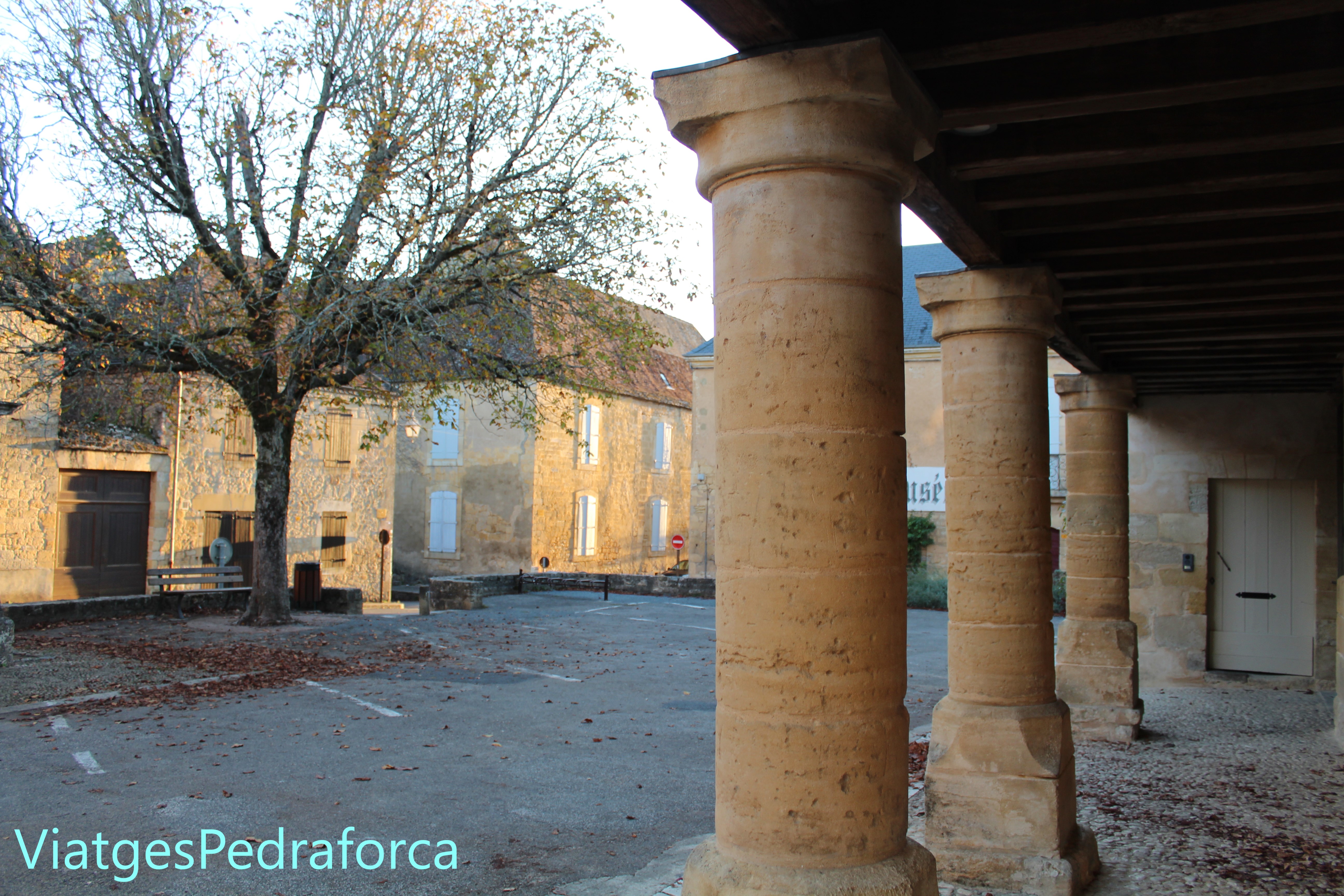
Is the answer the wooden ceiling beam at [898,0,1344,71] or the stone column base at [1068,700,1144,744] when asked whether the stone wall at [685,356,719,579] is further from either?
the wooden ceiling beam at [898,0,1344,71]

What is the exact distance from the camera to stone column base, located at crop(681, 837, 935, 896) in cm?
225

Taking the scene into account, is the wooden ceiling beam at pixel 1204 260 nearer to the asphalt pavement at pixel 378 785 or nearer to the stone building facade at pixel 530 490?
the asphalt pavement at pixel 378 785

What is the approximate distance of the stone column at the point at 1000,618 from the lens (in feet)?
13.3

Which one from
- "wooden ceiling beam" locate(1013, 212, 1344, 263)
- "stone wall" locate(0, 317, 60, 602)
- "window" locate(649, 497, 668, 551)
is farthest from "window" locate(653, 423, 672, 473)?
"wooden ceiling beam" locate(1013, 212, 1344, 263)

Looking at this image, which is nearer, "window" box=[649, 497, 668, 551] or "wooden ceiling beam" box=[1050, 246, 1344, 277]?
"wooden ceiling beam" box=[1050, 246, 1344, 277]

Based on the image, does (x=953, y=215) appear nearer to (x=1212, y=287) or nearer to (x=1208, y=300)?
(x=1212, y=287)

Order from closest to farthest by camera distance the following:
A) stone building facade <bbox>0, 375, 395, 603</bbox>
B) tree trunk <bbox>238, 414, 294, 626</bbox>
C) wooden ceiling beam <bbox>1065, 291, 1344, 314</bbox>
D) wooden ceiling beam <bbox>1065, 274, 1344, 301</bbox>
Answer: wooden ceiling beam <bbox>1065, 274, 1344, 301</bbox>, wooden ceiling beam <bbox>1065, 291, 1344, 314</bbox>, tree trunk <bbox>238, 414, 294, 626</bbox>, stone building facade <bbox>0, 375, 395, 603</bbox>

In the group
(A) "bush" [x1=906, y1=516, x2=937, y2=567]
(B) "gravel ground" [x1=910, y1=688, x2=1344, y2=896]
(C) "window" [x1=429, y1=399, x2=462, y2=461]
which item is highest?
(C) "window" [x1=429, y1=399, x2=462, y2=461]

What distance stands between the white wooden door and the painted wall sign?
9877mm

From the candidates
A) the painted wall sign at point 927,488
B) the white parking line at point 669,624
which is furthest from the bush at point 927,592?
the white parking line at point 669,624

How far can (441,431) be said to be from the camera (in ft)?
78.5

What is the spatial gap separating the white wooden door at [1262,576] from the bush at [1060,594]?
6.25 m

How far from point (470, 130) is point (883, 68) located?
973cm

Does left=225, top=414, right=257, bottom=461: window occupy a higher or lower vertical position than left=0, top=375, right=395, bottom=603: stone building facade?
higher
